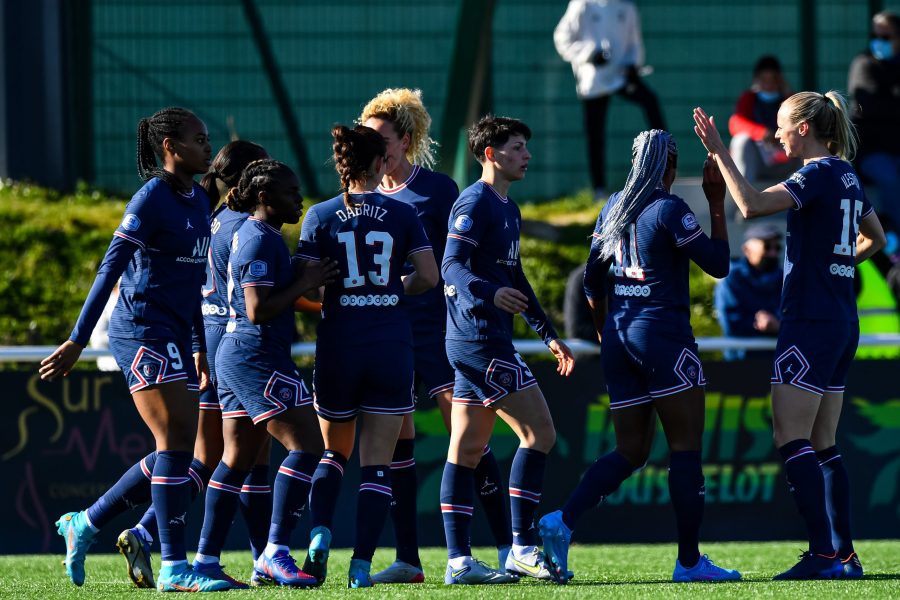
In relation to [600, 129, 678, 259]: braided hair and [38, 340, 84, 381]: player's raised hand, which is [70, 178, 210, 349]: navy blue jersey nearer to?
[38, 340, 84, 381]: player's raised hand

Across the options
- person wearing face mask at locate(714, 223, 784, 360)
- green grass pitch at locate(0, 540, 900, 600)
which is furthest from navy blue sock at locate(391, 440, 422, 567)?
person wearing face mask at locate(714, 223, 784, 360)

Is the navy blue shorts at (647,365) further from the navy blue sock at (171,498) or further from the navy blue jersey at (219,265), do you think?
the navy blue sock at (171,498)

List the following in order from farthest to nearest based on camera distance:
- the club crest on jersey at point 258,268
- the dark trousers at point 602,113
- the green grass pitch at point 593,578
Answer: the dark trousers at point 602,113 < the club crest on jersey at point 258,268 < the green grass pitch at point 593,578

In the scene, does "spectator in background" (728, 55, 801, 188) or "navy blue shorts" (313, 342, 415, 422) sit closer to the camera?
"navy blue shorts" (313, 342, 415, 422)

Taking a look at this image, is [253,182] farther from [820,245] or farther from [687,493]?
[820,245]

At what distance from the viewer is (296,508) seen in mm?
6172

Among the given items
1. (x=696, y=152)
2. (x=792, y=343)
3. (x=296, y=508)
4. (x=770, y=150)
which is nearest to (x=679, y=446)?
(x=792, y=343)

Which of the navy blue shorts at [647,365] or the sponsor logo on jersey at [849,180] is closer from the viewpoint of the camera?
the navy blue shorts at [647,365]

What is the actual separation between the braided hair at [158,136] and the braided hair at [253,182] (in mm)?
236

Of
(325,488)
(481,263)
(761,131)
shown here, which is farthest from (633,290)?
(761,131)

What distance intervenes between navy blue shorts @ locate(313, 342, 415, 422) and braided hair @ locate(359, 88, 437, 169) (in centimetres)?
126

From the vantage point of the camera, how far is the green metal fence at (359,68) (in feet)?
48.4

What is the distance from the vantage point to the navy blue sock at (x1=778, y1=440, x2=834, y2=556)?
6211 mm

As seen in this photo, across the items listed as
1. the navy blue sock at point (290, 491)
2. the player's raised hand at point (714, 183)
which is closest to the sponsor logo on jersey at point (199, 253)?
the navy blue sock at point (290, 491)
